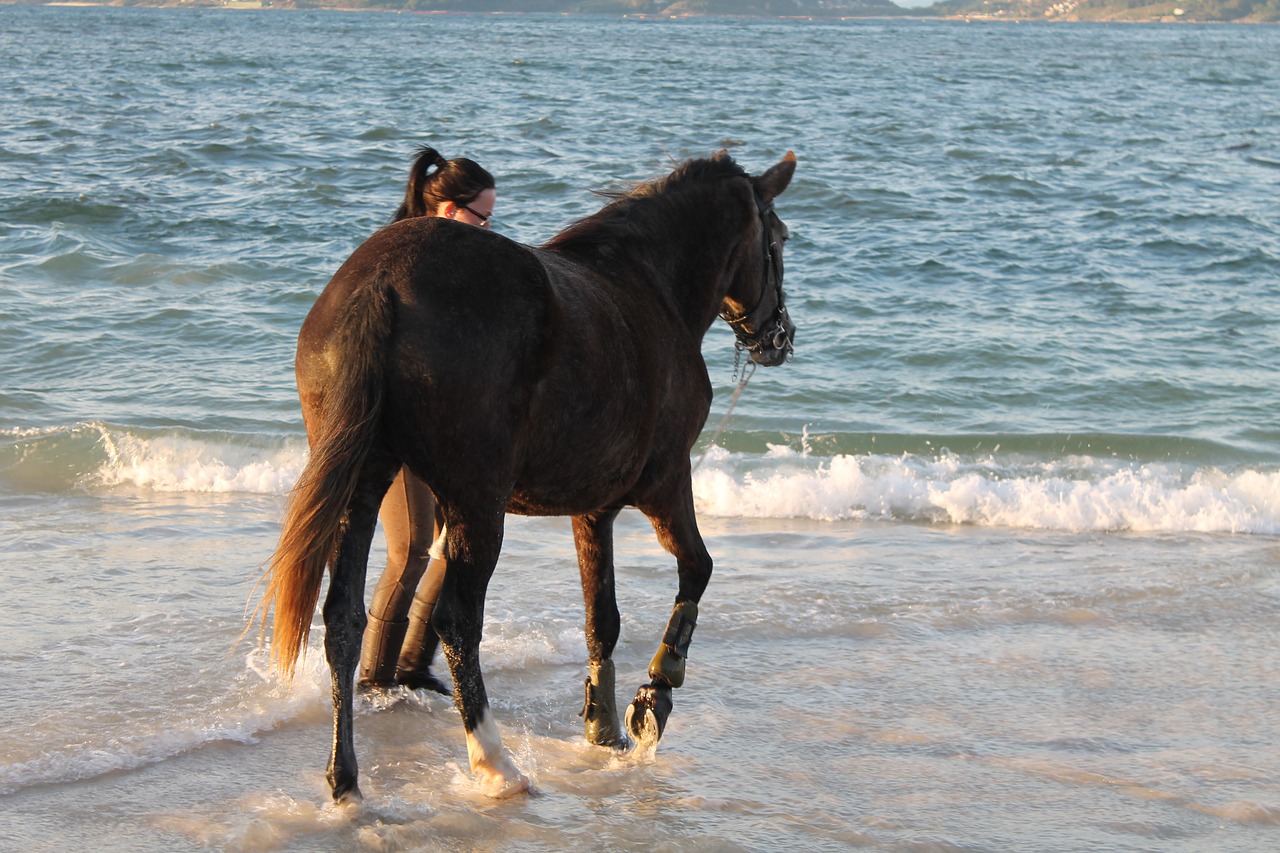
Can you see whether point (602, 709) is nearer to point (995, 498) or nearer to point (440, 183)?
point (440, 183)

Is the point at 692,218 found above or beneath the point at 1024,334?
above

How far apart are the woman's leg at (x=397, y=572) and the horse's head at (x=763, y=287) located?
1427 millimetres

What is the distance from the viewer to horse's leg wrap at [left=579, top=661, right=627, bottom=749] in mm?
4312

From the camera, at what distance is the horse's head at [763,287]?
491 centimetres

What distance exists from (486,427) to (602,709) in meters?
1.31

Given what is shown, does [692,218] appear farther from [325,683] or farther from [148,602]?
[148,602]

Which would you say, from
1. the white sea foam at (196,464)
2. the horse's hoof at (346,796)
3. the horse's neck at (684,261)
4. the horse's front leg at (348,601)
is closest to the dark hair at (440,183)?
the horse's neck at (684,261)

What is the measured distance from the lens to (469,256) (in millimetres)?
3490

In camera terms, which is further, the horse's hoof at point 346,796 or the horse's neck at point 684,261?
the horse's neck at point 684,261

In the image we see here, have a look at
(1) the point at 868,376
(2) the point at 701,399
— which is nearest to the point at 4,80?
(1) the point at 868,376

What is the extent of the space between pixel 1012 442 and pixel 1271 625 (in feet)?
11.7

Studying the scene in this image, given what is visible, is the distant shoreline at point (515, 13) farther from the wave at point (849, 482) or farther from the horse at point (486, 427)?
the horse at point (486, 427)

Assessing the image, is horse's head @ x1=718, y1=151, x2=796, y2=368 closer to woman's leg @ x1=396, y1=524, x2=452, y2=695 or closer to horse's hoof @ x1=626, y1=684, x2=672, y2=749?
horse's hoof @ x1=626, y1=684, x2=672, y2=749

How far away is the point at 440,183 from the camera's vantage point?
4418 millimetres
